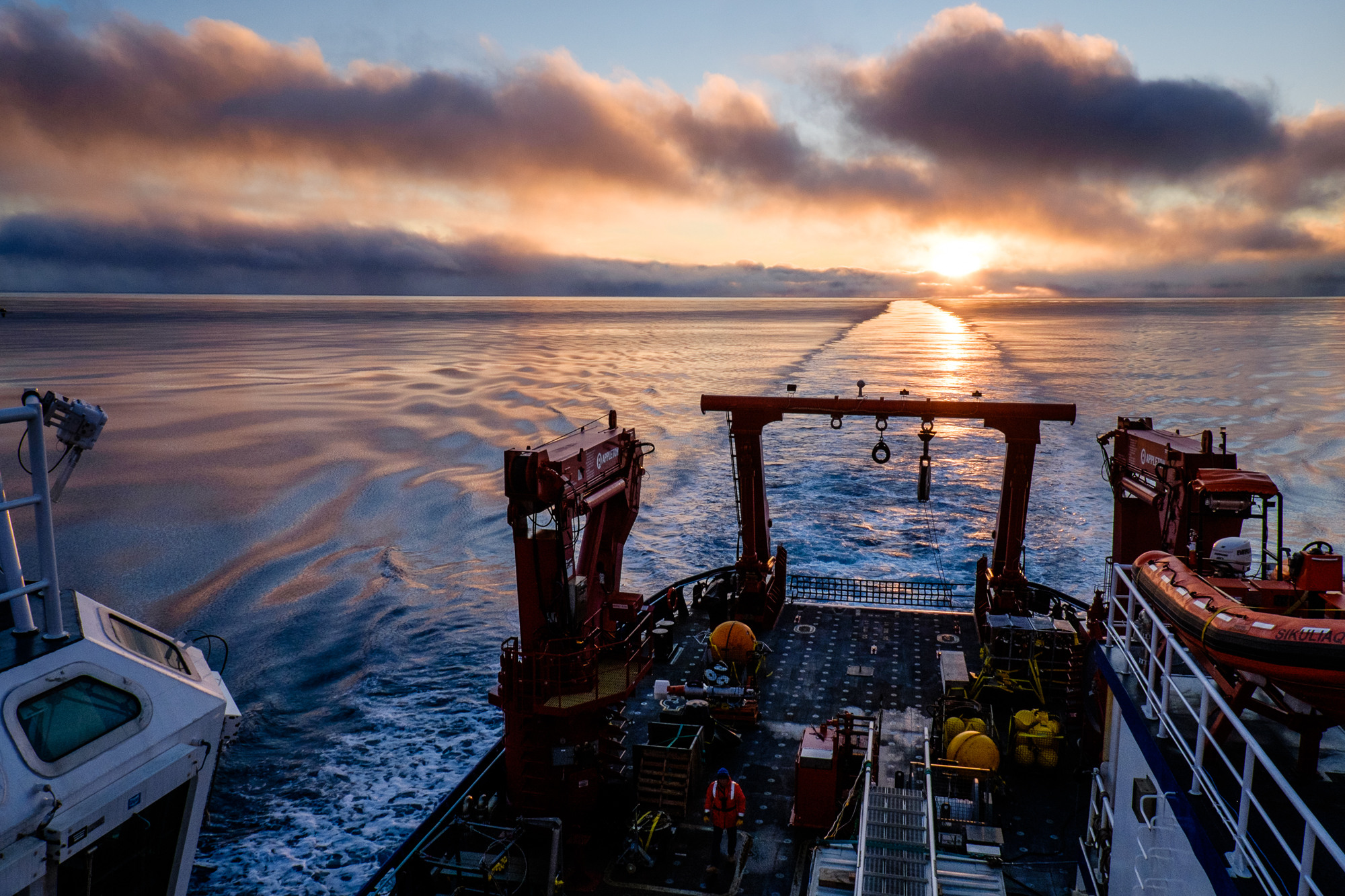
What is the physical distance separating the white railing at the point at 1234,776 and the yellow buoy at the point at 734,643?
30.4 feet

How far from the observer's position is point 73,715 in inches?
259

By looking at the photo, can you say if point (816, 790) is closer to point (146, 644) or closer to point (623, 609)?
point (623, 609)

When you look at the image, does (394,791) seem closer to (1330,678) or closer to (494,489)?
(1330,678)

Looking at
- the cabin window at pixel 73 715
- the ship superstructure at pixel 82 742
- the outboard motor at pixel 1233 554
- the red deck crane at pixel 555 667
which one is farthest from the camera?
the red deck crane at pixel 555 667

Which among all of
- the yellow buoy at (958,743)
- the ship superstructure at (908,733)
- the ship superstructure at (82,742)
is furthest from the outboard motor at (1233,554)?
the ship superstructure at (82,742)

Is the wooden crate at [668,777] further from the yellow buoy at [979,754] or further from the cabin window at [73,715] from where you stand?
the cabin window at [73,715]

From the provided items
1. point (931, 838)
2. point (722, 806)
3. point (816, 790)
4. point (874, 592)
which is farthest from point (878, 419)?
point (931, 838)

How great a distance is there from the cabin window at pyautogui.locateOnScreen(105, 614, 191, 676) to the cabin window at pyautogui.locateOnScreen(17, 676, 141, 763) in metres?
0.76

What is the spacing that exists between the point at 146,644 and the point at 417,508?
33.7 m

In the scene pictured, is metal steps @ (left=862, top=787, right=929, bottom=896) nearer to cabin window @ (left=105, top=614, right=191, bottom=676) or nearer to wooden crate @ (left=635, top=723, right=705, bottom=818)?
wooden crate @ (left=635, top=723, right=705, bottom=818)

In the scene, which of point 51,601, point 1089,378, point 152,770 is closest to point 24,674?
point 51,601

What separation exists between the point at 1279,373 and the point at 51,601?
106757 mm

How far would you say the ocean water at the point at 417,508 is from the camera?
2116 centimetres

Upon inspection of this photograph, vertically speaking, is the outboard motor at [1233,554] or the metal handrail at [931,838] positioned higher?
the outboard motor at [1233,554]
